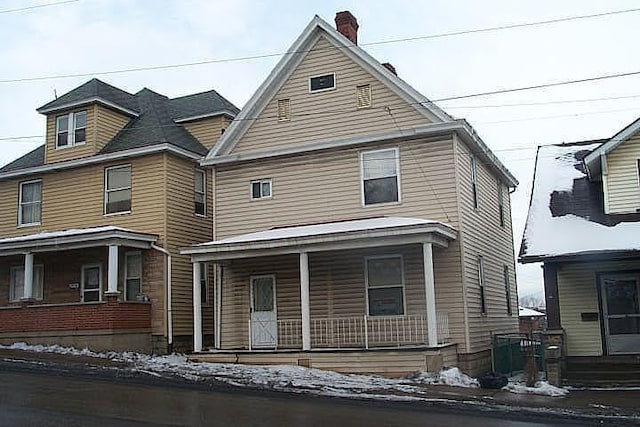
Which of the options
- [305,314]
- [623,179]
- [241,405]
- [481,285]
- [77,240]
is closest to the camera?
[241,405]

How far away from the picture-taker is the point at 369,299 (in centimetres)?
1962

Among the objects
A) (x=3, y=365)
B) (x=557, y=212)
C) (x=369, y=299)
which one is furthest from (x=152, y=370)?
(x=557, y=212)

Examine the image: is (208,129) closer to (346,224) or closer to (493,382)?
(346,224)

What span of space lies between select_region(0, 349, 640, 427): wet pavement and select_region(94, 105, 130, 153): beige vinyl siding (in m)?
10.7

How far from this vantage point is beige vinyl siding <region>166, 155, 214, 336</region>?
2317 centimetres

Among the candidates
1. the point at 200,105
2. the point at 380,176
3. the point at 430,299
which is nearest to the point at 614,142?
the point at 380,176

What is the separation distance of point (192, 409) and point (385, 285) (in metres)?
8.91

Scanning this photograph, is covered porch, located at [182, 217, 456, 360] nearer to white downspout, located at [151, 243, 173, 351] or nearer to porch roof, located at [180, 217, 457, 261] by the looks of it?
porch roof, located at [180, 217, 457, 261]

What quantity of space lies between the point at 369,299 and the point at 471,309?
2.73m

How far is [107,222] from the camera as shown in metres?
23.9

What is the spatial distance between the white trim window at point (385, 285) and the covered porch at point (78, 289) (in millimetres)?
7344

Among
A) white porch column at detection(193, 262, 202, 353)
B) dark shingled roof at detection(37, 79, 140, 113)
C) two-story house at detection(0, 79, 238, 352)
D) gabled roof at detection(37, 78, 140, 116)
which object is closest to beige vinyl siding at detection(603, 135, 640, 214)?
white porch column at detection(193, 262, 202, 353)

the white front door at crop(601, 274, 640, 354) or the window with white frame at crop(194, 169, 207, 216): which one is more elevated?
the window with white frame at crop(194, 169, 207, 216)

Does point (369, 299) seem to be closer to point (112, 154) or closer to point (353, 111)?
point (353, 111)
